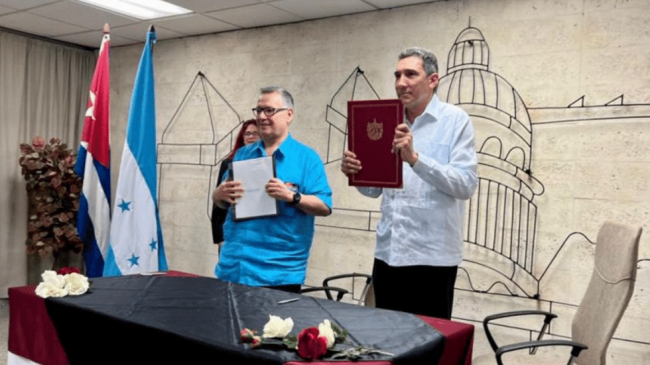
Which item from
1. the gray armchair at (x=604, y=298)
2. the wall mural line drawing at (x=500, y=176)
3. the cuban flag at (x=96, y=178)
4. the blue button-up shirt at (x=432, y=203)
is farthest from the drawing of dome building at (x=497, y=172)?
the cuban flag at (x=96, y=178)

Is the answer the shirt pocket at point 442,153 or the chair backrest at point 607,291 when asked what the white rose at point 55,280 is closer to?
the shirt pocket at point 442,153

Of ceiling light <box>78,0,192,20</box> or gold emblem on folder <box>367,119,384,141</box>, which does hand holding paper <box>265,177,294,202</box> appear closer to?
gold emblem on folder <box>367,119,384,141</box>

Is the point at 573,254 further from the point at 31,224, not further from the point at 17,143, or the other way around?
the point at 17,143

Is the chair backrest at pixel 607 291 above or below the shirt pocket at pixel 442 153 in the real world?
below

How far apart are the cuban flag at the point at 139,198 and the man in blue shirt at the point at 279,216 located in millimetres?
1351

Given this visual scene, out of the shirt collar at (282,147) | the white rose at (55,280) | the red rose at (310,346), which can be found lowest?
the white rose at (55,280)

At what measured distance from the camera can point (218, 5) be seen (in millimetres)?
4230

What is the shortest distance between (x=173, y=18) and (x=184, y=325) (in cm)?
360

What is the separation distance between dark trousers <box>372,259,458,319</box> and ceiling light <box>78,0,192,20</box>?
303 cm

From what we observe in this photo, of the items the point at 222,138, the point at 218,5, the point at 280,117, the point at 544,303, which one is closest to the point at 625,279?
the point at 280,117

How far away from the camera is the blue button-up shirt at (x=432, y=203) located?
2.12m

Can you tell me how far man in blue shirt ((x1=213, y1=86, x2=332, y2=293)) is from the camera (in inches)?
90.1

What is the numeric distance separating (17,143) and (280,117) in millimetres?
3928

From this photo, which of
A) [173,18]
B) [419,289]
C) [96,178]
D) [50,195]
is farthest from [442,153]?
[50,195]
